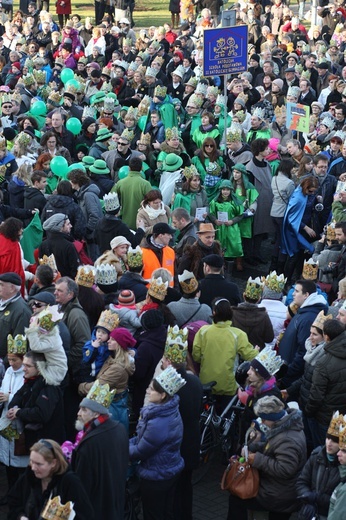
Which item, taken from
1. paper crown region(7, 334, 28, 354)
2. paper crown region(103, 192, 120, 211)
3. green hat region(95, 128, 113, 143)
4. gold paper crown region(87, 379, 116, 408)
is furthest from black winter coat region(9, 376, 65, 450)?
green hat region(95, 128, 113, 143)

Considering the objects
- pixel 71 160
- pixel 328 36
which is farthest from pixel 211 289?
pixel 328 36

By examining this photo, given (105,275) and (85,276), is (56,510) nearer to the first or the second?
(85,276)

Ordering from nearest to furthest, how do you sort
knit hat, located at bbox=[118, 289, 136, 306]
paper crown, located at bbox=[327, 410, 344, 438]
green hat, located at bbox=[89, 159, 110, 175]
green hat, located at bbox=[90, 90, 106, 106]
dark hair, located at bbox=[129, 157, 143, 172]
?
paper crown, located at bbox=[327, 410, 344, 438], knit hat, located at bbox=[118, 289, 136, 306], dark hair, located at bbox=[129, 157, 143, 172], green hat, located at bbox=[89, 159, 110, 175], green hat, located at bbox=[90, 90, 106, 106]

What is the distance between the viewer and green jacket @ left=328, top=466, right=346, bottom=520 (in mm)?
7062

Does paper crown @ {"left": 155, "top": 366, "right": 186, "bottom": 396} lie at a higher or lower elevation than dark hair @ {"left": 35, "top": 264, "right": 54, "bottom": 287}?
higher

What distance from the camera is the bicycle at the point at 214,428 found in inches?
363

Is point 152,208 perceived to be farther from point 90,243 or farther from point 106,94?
point 106,94

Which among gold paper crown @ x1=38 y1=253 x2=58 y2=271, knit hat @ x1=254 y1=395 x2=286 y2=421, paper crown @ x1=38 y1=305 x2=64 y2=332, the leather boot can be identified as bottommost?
the leather boot

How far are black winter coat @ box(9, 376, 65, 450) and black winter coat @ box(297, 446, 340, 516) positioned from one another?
192 cm

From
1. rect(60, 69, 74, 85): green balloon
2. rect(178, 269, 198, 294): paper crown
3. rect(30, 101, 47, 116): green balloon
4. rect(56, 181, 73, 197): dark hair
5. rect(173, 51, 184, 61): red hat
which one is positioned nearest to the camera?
rect(178, 269, 198, 294): paper crown

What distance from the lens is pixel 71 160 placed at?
1580cm

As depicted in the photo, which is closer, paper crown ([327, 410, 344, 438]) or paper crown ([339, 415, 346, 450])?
paper crown ([339, 415, 346, 450])

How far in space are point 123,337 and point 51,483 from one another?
2.02m

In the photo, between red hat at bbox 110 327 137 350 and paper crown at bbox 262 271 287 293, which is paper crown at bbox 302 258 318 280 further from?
red hat at bbox 110 327 137 350
